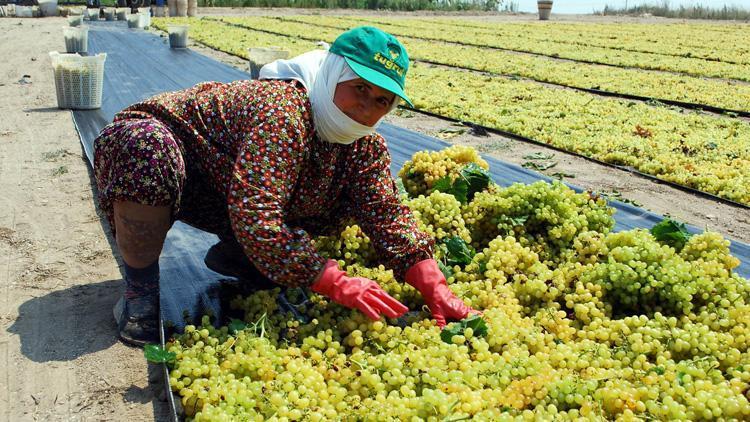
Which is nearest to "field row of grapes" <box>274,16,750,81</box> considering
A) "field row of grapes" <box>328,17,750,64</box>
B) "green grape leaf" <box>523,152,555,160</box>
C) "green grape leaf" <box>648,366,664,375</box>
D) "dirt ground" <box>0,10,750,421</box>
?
"field row of grapes" <box>328,17,750,64</box>

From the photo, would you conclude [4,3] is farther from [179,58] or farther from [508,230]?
[508,230]

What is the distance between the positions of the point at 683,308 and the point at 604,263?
15.4 inches

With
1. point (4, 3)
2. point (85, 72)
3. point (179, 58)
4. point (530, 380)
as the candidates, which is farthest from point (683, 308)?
point (4, 3)

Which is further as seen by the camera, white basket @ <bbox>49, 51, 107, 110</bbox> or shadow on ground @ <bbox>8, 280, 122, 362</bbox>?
white basket @ <bbox>49, 51, 107, 110</bbox>

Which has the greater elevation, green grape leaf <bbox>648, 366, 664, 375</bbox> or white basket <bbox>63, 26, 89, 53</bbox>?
white basket <bbox>63, 26, 89, 53</bbox>

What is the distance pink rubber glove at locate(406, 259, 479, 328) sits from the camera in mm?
2994

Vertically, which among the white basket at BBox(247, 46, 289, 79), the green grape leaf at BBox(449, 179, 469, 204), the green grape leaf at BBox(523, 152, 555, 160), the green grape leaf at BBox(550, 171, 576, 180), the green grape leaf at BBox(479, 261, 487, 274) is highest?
the white basket at BBox(247, 46, 289, 79)

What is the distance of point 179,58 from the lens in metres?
12.0

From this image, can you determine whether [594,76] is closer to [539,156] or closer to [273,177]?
[539,156]

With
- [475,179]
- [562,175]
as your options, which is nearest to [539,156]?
[562,175]

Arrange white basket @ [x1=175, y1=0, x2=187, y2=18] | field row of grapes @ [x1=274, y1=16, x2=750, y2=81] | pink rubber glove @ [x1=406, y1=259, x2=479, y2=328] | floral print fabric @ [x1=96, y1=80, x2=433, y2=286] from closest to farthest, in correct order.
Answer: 1. floral print fabric @ [x1=96, y1=80, x2=433, y2=286]
2. pink rubber glove @ [x1=406, y1=259, x2=479, y2=328]
3. field row of grapes @ [x1=274, y1=16, x2=750, y2=81]
4. white basket @ [x1=175, y1=0, x2=187, y2=18]

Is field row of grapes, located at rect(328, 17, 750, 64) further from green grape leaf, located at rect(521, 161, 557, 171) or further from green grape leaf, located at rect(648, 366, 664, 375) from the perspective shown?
green grape leaf, located at rect(648, 366, 664, 375)

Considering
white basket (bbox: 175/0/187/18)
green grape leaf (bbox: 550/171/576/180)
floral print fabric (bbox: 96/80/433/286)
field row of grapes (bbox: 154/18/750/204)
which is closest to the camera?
floral print fabric (bbox: 96/80/433/286)

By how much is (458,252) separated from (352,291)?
100 cm
